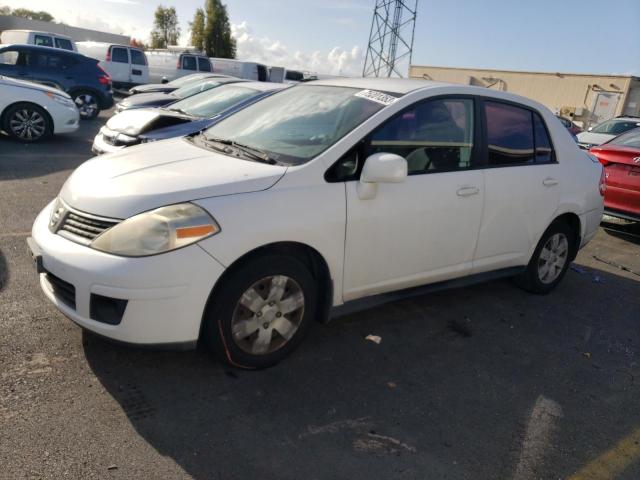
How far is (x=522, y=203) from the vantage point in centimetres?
427

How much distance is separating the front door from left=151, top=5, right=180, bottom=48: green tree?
5901 cm

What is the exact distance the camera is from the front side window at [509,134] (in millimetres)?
4078

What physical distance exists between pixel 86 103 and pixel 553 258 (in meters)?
12.9

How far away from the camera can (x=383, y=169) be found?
3.12 m

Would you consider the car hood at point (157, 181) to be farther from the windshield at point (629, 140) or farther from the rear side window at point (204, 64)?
the rear side window at point (204, 64)

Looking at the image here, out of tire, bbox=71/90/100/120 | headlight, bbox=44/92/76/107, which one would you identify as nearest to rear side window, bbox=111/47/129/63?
tire, bbox=71/90/100/120

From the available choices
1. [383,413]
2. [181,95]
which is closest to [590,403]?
[383,413]

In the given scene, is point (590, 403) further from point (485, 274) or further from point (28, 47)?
point (28, 47)

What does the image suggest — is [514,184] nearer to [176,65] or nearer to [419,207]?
[419,207]

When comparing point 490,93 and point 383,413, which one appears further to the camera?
point 490,93

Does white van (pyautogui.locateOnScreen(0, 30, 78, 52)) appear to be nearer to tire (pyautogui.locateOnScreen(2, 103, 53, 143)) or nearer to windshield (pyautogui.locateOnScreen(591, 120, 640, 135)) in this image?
tire (pyautogui.locateOnScreen(2, 103, 53, 143))

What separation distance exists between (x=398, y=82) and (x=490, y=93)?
31.3 inches

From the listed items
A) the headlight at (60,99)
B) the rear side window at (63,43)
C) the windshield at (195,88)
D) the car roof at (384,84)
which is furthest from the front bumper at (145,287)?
the rear side window at (63,43)

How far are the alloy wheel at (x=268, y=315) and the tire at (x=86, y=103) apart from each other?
506 inches
